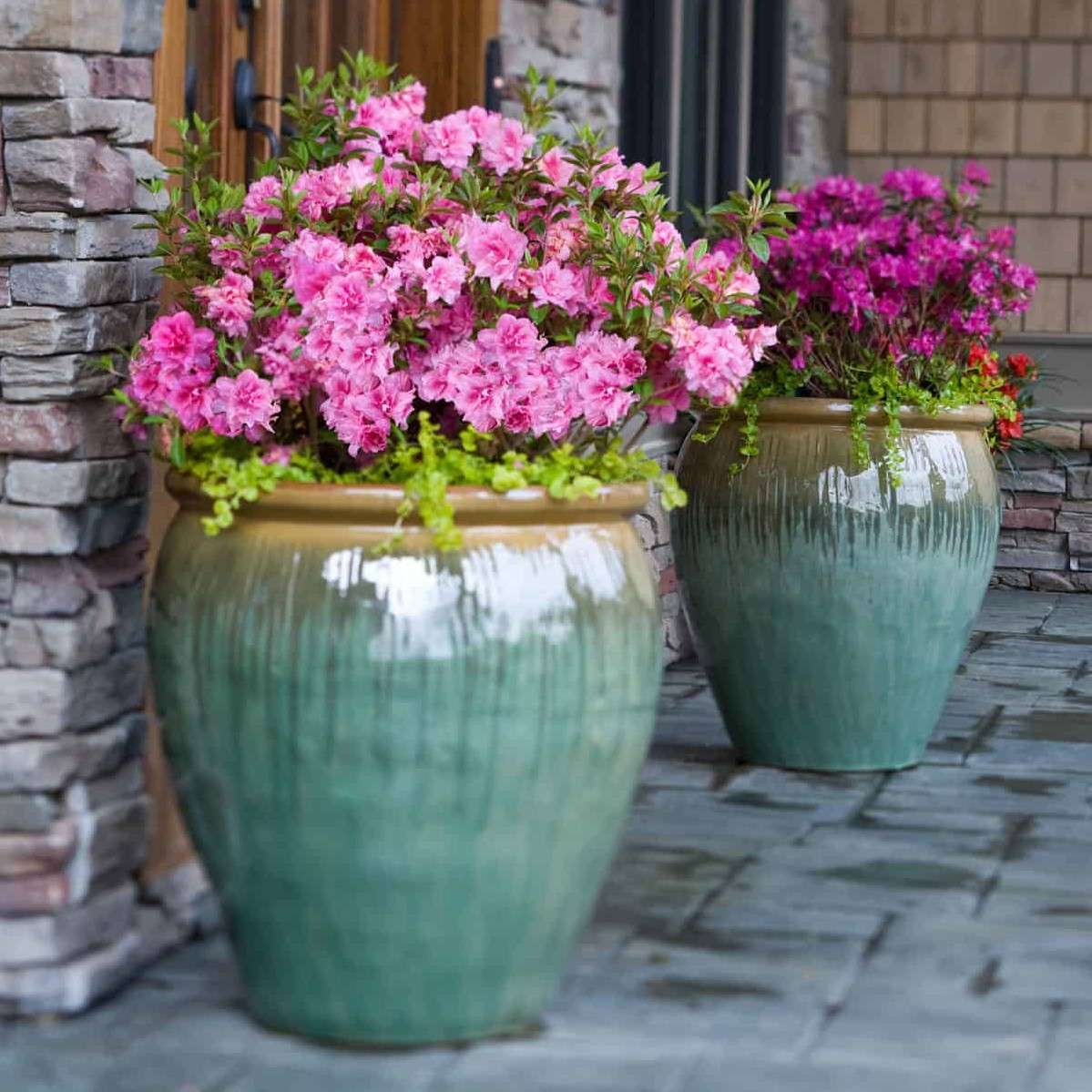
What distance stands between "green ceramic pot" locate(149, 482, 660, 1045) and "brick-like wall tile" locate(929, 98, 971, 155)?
515 centimetres

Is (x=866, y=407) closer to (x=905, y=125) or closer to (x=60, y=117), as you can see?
(x=60, y=117)

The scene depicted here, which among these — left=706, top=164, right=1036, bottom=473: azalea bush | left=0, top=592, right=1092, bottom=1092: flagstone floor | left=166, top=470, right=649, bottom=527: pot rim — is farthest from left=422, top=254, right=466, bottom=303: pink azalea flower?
left=706, top=164, right=1036, bottom=473: azalea bush

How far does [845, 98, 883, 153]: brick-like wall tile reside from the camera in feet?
24.7

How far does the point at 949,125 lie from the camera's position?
7.52m

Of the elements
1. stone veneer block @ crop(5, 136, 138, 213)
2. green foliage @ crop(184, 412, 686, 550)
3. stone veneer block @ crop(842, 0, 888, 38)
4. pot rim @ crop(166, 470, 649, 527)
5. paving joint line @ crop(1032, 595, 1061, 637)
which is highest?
stone veneer block @ crop(842, 0, 888, 38)

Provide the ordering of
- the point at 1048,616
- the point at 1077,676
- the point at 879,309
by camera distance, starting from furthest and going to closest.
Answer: the point at 1048,616 → the point at 1077,676 → the point at 879,309

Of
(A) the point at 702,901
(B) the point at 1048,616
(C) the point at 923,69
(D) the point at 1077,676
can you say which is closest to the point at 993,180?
(C) the point at 923,69

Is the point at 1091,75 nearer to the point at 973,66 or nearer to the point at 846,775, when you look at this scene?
the point at 973,66

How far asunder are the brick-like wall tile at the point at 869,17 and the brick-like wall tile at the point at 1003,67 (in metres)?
0.36

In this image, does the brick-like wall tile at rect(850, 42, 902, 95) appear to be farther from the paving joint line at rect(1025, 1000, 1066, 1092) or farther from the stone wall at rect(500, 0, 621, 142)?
the paving joint line at rect(1025, 1000, 1066, 1092)

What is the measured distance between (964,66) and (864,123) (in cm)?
40

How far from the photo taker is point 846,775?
14.0 ft

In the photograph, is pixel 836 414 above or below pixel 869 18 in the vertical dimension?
below

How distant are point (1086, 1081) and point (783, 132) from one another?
4.65 metres
